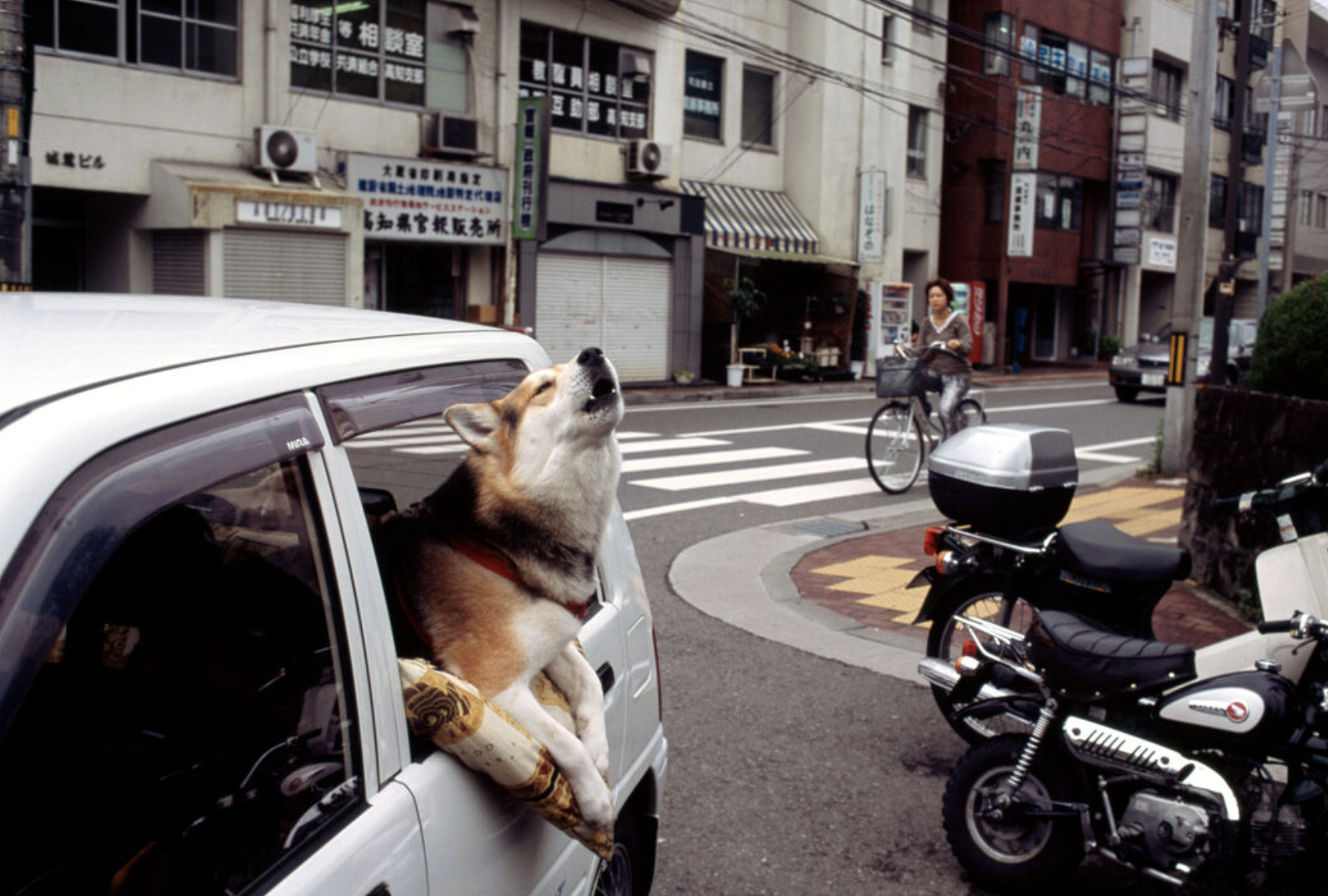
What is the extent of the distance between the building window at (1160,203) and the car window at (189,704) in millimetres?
44518

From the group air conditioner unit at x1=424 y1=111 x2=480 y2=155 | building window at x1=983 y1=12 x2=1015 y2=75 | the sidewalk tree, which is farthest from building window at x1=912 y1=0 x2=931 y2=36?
air conditioner unit at x1=424 y1=111 x2=480 y2=155

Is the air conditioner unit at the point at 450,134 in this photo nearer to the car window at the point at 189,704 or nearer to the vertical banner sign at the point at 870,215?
the vertical banner sign at the point at 870,215

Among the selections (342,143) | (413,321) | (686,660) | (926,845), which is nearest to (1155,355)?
(342,143)

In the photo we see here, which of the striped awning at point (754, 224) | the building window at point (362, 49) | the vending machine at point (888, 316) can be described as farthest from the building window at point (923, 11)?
the building window at point (362, 49)

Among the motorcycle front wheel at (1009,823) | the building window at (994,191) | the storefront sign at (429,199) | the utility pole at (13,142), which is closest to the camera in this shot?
the motorcycle front wheel at (1009,823)

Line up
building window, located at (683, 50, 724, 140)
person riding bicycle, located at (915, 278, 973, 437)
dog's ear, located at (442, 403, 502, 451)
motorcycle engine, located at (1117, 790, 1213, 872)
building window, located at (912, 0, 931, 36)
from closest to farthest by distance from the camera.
Answer: dog's ear, located at (442, 403, 502, 451) < motorcycle engine, located at (1117, 790, 1213, 872) < person riding bicycle, located at (915, 278, 973, 437) < building window, located at (683, 50, 724, 140) < building window, located at (912, 0, 931, 36)

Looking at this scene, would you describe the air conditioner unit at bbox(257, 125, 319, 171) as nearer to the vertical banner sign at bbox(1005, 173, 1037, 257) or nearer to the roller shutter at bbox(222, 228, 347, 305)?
the roller shutter at bbox(222, 228, 347, 305)

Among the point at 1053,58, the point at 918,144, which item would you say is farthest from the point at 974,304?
the point at 1053,58

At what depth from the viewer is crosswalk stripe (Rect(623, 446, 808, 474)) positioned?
13.4 meters

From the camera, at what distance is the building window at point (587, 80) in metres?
23.4

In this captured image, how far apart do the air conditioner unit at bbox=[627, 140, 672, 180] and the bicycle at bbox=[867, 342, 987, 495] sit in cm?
1328

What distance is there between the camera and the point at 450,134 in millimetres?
21344

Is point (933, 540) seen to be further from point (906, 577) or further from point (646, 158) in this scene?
point (646, 158)

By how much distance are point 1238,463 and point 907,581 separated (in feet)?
7.21
